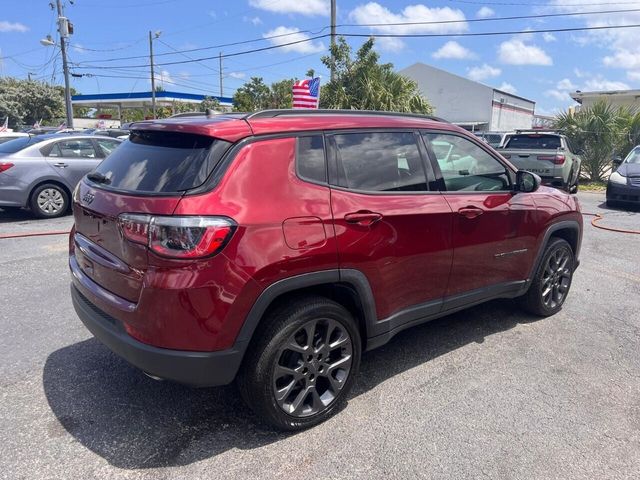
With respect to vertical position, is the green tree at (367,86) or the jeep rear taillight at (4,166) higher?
the green tree at (367,86)

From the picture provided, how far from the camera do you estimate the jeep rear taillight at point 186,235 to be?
7.78 ft

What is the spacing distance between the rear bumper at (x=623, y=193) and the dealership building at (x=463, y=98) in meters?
32.4

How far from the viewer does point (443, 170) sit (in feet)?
11.8

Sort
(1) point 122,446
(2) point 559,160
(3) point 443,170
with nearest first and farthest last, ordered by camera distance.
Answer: (1) point 122,446 < (3) point 443,170 < (2) point 559,160

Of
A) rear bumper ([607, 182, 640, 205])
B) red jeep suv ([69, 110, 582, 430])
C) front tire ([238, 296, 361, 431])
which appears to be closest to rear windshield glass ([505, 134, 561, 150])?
rear bumper ([607, 182, 640, 205])

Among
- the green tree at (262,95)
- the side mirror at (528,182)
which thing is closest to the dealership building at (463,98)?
the green tree at (262,95)

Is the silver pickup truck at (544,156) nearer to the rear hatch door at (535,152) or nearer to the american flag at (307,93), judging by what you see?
the rear hatch door at (535,152)

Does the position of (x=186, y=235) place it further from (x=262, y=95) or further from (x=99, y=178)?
(x=262, y=95)

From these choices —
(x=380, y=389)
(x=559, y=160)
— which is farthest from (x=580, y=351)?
(x=559, y=160)

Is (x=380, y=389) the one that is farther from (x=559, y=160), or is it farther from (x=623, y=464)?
(x=559, y=160)

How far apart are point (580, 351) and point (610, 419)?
100 cm

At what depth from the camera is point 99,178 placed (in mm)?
3102

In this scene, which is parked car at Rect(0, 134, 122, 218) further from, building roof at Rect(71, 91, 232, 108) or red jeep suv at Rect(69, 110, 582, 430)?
building roof at Rect(71, 91, 232, 108)

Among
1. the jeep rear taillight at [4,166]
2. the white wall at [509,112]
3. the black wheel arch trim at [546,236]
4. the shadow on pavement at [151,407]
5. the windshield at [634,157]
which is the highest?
the white wall at [509,112]
